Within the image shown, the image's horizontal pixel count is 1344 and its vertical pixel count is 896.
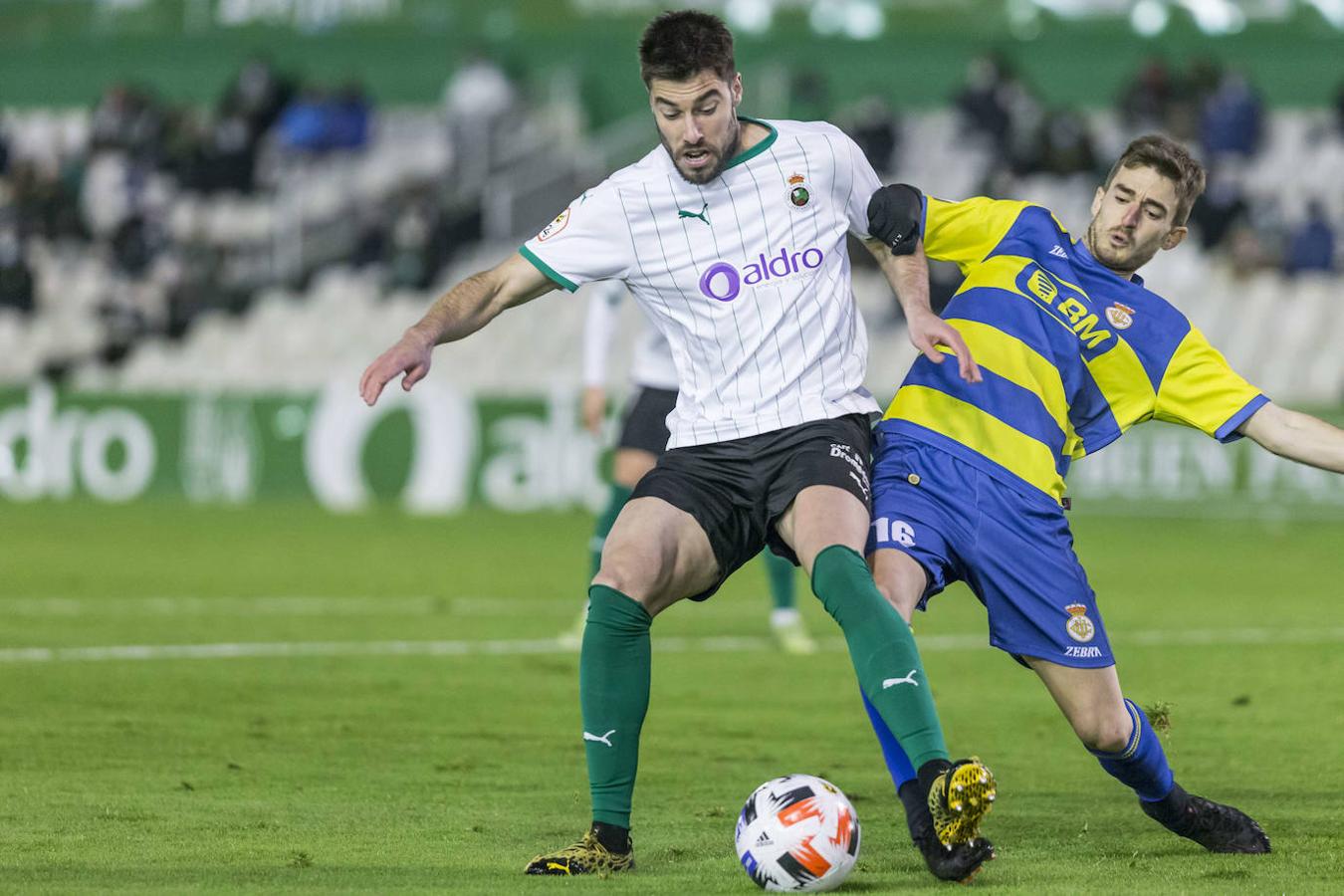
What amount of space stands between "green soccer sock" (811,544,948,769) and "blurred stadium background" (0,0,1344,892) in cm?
347

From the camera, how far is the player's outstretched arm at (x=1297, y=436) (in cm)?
506

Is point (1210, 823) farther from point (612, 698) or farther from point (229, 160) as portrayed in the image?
point (229, 160)

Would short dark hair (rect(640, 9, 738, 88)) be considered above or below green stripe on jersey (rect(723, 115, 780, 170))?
above

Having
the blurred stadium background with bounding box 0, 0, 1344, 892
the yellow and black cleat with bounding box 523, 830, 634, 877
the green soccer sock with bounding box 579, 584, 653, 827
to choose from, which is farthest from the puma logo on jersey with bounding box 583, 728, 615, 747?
the blurred stadium background with bounding box 0, 0, 1344, 892

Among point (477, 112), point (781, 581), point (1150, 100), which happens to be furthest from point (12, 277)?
point (781, 581)

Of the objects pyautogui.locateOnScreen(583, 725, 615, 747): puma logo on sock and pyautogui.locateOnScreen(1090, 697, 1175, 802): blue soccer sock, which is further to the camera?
pyautogui.locateOnScreen(1090, 697, 1175, 802): blue soccer sock

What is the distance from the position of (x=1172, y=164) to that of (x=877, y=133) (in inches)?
626

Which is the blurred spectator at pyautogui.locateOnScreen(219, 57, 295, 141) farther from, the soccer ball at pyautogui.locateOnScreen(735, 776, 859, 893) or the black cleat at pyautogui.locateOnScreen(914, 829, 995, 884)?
the black cleat at pyautogui.locateOnScreen(914, 829, 995, 884)

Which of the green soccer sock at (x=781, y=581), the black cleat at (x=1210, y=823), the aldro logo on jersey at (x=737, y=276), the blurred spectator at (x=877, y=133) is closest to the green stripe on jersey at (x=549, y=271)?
the aldro logo on jersey at (x=737, y=276)

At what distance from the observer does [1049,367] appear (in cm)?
532

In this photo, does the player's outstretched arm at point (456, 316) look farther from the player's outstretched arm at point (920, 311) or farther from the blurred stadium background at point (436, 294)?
the blurred stadium background at point (436, 294)

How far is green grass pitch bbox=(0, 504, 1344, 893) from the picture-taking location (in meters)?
4.94

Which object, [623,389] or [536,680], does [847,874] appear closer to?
[536,680]

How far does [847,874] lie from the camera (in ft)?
15.2
